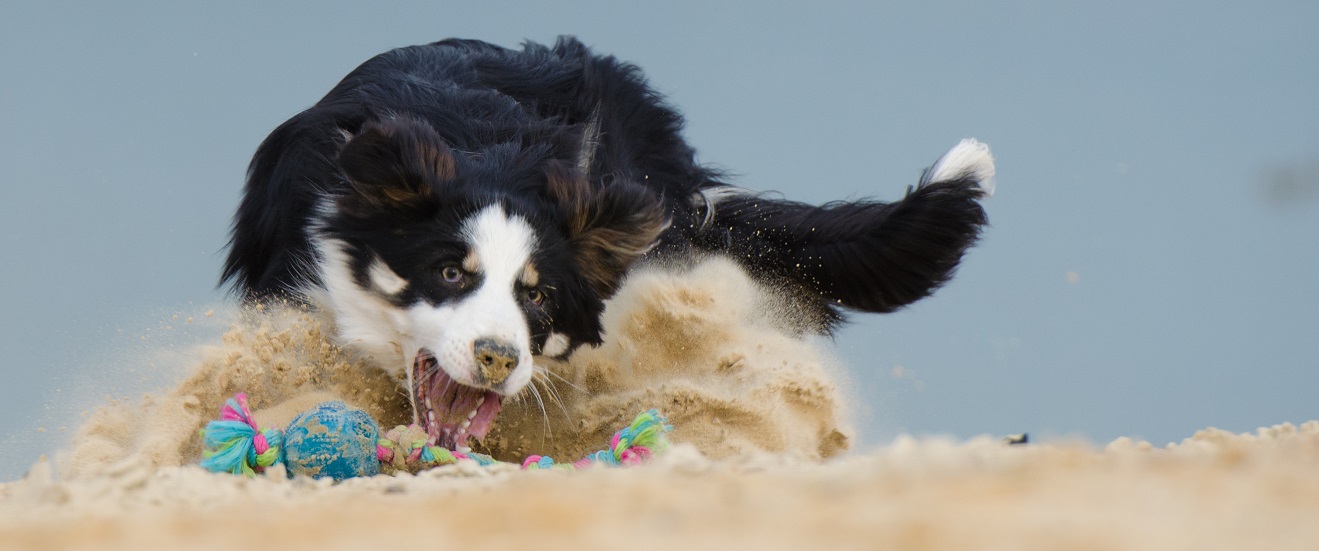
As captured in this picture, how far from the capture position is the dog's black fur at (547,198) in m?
4.02

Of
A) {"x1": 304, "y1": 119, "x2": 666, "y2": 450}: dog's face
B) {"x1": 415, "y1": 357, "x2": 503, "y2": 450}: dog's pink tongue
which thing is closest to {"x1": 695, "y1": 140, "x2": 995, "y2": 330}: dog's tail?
{"x1": 304, "y1": 119, "x2": 666, "y2": 450}: dog's face

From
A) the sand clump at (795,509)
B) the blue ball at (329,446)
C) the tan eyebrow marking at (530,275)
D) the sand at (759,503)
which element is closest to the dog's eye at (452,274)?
the tan eyebrow marking at (530,275)

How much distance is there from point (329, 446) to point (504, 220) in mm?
968

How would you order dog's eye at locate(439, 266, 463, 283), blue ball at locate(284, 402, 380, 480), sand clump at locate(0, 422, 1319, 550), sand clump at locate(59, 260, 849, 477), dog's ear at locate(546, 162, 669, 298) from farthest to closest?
dog's ear at locate(546, 162, 669, 298), sand clump at locate(59, 260, 849, 477), dog's eye at locate(439, 266, 463, 283), blue ball at locate(284, 402, 380, 480), sand clump at locate(0, 422, 1319, 550)

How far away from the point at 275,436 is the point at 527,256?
95 cm

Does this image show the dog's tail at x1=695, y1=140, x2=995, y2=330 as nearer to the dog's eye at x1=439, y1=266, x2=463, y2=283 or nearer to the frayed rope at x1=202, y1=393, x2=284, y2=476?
the dog's eye at x1=439, y1=266, x2=463, y2=283

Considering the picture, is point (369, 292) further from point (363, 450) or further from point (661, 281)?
point (661, 281)

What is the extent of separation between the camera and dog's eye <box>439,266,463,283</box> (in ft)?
12.6

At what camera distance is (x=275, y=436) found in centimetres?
343

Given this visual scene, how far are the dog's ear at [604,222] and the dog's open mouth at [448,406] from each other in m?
0.57

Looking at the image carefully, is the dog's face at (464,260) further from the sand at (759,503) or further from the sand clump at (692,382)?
the sand at (759,503)

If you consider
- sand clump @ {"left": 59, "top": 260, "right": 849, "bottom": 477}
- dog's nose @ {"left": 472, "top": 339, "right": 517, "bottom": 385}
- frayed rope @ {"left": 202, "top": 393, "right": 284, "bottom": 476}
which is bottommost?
frayed rope @ {"left": 202, "top": 393, "right": 284, "bottom": 476}

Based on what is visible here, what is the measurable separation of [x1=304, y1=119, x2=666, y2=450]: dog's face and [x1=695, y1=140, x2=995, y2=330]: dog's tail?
3.76ft

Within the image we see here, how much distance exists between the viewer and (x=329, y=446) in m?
3.34
